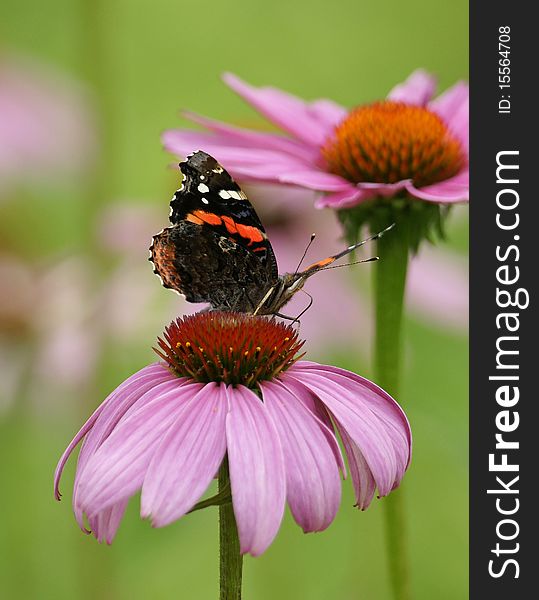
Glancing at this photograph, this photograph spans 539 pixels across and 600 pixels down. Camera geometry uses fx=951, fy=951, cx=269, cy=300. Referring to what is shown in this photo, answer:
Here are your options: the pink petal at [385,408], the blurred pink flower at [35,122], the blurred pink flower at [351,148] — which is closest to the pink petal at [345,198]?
the blurred pink flower at [351,148]

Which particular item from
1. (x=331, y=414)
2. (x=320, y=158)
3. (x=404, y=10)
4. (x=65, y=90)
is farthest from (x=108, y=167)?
(x=404, y=10)

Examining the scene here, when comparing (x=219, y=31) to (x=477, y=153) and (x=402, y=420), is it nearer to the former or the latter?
(x=477, y=153)

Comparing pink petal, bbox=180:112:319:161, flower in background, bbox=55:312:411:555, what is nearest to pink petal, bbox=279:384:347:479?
flower in background, bbox=55:312:411:555

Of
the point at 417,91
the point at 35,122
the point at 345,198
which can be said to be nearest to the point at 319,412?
the point at 345,198

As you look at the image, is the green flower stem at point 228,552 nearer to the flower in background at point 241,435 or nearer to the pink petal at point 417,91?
the flower in background at point 241,435

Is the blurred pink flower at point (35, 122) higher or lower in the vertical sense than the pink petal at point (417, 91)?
higher

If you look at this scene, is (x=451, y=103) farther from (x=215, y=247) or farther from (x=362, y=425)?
(x=362, y=425)

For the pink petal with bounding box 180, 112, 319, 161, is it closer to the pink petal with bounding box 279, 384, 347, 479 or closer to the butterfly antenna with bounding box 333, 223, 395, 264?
the butterfly antenna with bounding box 333, 223, 395, 264

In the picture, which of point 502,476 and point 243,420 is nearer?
point 243,420
